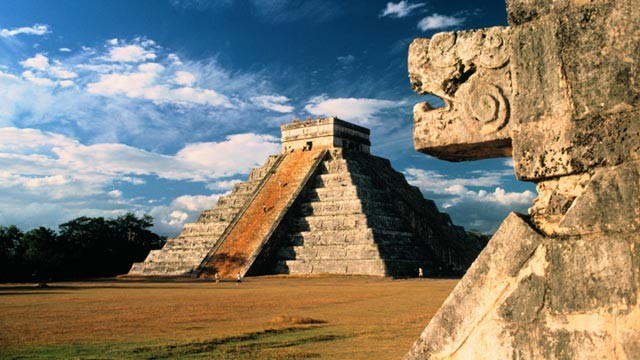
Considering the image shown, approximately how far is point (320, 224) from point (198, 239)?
9164 millimetres

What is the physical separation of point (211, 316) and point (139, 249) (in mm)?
38932

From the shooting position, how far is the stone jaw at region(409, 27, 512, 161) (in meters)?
2.67

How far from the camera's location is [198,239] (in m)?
38.8

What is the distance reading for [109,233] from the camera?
48188 mm

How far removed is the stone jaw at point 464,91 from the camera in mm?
2670

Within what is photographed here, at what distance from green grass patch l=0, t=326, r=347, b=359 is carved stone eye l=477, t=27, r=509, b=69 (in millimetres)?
5648

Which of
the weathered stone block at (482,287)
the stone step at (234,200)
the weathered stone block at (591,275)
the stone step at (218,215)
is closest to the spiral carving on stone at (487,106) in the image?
the weathered stone block at (482,287)

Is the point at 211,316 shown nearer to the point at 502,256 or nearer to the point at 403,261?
the point at 502,256

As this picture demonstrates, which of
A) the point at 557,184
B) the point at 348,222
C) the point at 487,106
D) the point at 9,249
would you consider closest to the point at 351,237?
the point at 348,222

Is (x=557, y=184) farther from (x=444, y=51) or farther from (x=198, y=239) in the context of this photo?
(x=198, y=239)

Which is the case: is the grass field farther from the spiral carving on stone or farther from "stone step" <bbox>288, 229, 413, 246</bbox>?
"stone step" <bbox>288, 229, 413, 246</bbox>

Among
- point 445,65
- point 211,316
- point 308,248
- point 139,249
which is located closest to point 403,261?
point 308,248

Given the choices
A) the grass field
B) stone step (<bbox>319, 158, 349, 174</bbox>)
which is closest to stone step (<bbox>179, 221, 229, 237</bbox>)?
stone step (<bbox>319, 158, 349, 174</bbox>)

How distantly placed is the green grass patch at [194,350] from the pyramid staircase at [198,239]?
2668 centimetres
